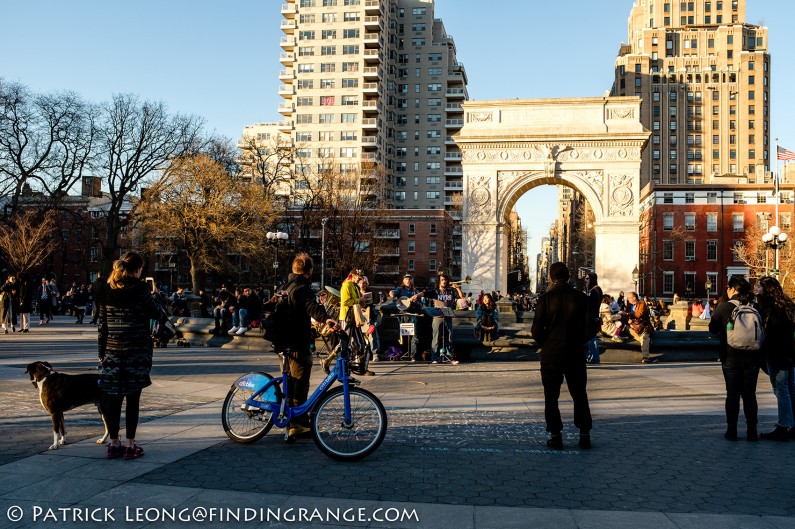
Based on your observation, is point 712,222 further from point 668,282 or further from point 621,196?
point 621,196

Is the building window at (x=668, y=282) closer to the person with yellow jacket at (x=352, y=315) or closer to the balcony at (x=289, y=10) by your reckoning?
the balcony at (x=289, y=10)

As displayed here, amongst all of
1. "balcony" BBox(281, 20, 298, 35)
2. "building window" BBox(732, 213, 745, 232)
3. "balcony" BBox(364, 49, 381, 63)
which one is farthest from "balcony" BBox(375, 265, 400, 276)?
"building window" BBox(732, 213, 745, 232)

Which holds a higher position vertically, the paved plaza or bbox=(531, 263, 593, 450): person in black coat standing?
bbox=(531, 263, 593, 450): person in black coat standing

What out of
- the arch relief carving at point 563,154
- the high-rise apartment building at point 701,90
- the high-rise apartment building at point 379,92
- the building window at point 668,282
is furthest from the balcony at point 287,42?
the high-rise apartment building at point 701,90

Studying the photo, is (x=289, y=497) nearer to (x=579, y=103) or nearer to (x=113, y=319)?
(x=113, y=319)

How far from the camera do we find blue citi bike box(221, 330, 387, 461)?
6117 mm

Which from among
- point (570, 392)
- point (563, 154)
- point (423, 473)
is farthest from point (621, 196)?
point (423, 473)

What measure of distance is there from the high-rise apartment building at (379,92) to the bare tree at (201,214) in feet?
127

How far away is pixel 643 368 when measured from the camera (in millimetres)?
14875

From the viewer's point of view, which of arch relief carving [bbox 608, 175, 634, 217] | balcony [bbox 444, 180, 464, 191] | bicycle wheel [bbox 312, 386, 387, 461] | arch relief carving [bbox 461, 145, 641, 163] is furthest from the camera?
balcony [bbox 444, 180, 464, 191]

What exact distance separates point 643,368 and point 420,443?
9.85 meters

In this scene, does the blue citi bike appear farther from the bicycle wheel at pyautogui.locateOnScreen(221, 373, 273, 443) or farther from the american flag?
the american flag

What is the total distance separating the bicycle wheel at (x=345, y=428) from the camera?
611 cm

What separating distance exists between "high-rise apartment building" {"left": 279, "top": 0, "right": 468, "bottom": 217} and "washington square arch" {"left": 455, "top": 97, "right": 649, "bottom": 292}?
126ft
